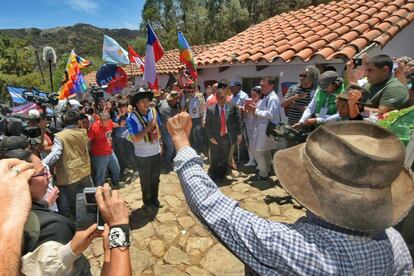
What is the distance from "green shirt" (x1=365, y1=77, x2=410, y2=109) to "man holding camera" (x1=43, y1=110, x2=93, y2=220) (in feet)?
12.7

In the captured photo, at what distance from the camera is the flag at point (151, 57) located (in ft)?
19.5

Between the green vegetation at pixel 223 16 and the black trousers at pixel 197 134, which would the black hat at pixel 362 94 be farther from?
the green vegetation at pixel 223 16

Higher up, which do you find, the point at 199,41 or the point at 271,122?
the point at 199,41

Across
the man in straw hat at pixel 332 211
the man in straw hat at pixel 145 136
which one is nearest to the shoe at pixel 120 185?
the man in straw hat at pixel 145 136

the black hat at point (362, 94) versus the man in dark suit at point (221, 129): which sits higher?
the black hat at point (362, 94)

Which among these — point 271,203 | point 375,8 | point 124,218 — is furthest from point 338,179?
point 375,8

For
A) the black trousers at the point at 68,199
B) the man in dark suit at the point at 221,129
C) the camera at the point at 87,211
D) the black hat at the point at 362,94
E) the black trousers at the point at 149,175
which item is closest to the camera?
the camera at the point at 87,211

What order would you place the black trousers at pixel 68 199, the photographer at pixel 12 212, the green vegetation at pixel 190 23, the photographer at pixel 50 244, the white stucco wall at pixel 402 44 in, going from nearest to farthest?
the photographer at pixel 12 212 < the photographer at pixel 50 244 < the black trousers at pixel 68 199 < the white stucco wall at pixel 402 44 < the green vegetation at pixel 190 23

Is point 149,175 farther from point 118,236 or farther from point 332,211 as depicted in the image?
point 332,211

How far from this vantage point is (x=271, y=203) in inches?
199

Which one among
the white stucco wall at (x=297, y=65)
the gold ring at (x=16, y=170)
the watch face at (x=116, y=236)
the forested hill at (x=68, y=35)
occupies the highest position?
the forested hill at (x=68, y=35)

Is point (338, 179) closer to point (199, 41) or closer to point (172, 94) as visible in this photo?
point (172, 94)

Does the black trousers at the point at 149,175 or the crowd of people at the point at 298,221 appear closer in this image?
the crowd of people at the point at 298,221

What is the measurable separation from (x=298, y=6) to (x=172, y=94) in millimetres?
21811
